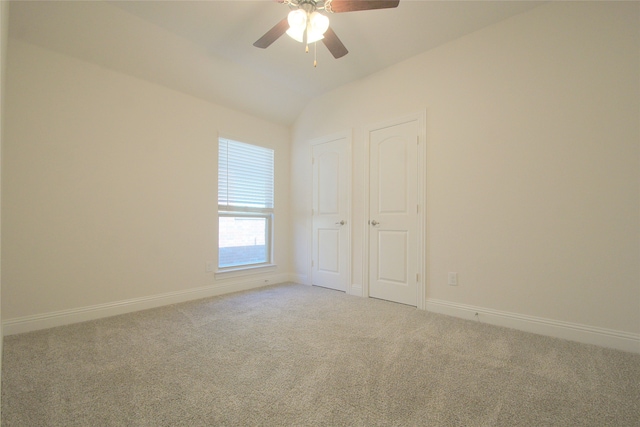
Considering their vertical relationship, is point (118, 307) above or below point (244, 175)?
below

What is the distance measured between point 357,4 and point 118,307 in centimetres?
337

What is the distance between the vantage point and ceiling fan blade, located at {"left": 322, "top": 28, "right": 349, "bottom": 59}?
2232 mm

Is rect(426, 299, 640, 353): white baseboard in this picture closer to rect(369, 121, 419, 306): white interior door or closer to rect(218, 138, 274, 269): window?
rect(369, 121, 419, 306): white interior door

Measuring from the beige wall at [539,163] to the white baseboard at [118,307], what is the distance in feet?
7.97

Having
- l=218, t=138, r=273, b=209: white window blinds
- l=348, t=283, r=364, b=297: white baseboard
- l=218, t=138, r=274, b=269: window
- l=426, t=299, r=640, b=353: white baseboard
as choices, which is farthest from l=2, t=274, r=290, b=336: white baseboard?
l=426, t=299, r=640, b=353: white baseboard

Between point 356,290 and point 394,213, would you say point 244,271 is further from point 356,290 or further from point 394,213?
point 394,213

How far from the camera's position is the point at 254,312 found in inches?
114

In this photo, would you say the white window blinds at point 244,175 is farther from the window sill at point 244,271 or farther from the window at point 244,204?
the window sill at point 244,271

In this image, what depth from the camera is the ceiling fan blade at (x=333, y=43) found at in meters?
2.23

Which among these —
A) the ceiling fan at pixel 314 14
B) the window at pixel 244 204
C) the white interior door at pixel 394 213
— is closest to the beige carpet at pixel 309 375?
the white interior door at pixel 394 213

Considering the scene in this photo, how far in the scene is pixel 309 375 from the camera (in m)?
1.72

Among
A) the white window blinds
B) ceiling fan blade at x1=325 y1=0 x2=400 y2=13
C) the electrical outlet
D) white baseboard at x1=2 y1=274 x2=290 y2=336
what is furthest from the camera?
the white window blinds

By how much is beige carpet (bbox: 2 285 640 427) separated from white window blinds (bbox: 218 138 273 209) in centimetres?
174

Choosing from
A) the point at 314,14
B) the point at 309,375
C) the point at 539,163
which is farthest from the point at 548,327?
the point at 314,14
